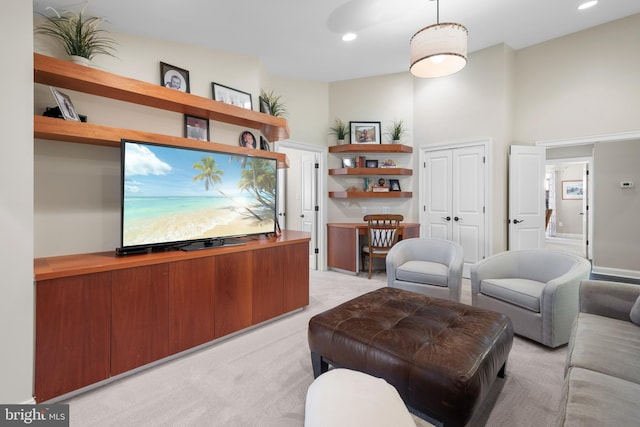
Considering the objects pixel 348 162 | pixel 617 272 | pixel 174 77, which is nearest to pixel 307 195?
pixel 348 162

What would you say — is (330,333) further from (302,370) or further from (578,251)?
(578,251)

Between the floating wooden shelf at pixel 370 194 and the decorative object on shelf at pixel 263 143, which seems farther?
the floating wooden shelf at pixel 370 194

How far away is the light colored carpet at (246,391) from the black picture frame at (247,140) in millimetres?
1997

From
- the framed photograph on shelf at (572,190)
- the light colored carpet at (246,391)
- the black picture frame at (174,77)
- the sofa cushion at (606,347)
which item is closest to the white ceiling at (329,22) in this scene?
the black picture frame at (174,77)

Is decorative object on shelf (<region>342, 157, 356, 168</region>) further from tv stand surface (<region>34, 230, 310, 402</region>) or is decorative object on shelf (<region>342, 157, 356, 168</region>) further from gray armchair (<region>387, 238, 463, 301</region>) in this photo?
tv stand surface (<region>34, 230, 310, 402</region>)

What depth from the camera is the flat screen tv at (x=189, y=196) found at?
6.98ft

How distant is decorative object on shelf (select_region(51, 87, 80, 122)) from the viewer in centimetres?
194

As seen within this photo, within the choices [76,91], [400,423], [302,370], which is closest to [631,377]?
[400,423]

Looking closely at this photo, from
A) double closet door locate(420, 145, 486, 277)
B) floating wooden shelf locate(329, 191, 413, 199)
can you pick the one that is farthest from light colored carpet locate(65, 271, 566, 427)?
floating wooden shelf locate(329, 191, 413, 199)

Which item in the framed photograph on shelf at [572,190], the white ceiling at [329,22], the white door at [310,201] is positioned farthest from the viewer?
the framed photograph on shelf at [572,190]

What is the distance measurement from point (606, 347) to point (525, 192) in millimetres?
3213

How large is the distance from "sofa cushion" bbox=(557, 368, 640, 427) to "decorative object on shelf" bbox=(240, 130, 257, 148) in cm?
314

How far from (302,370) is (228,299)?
2.81ft

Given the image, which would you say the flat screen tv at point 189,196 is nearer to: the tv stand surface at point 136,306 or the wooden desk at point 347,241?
the tv stand surface at point 136,306
